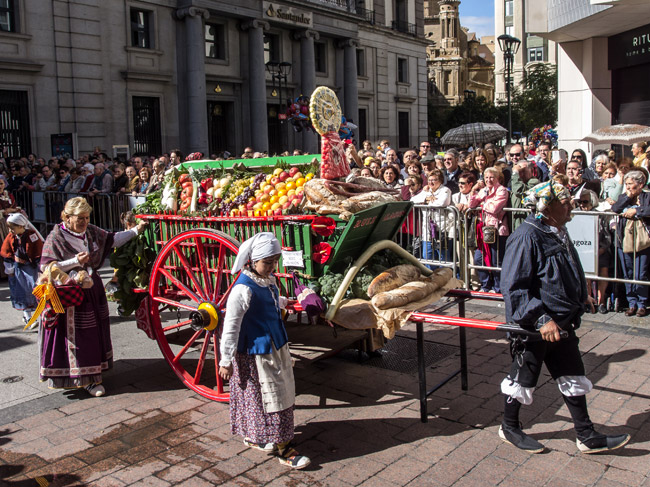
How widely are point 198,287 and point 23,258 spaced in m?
3.95

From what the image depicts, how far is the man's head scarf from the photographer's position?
14.2ft

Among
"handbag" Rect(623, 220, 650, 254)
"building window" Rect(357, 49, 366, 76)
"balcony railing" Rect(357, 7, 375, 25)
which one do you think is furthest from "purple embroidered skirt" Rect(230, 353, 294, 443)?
"building window" Rect(357, 49, 366, 76)

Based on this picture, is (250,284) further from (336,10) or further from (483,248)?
(336,10)

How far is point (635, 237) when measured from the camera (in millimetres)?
7656

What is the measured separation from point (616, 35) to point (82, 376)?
14.8 metres

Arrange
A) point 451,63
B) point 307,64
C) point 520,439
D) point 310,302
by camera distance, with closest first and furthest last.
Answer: point 520,439
point 310,302
point 307,64
point 451,63

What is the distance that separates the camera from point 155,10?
24.1m

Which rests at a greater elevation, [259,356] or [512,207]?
[512,207]

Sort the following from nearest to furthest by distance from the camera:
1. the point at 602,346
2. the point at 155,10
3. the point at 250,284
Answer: the point at 250,284, the point at 602,346, the point at 155,10

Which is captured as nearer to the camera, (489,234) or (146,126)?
(489,234)

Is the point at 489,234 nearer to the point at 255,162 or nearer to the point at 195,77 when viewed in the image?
the point at 255,162


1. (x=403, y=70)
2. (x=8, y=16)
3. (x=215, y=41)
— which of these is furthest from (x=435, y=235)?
(x=403, y=70)

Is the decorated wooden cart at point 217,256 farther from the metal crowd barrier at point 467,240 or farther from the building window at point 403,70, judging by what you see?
the building window at point 403,70

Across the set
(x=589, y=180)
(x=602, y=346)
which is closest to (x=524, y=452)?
(x=602, y=346)
